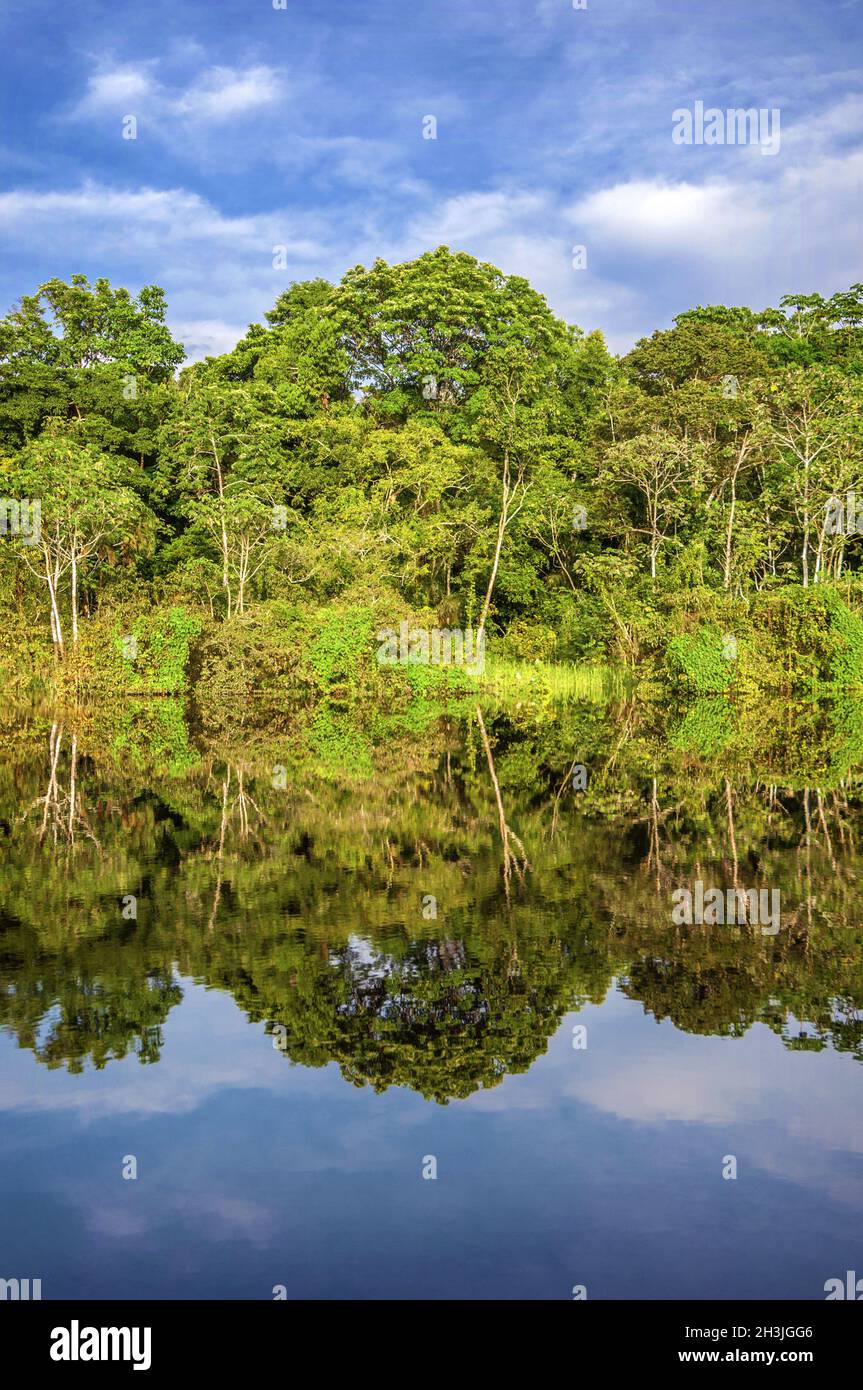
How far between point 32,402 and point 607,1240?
123 feet

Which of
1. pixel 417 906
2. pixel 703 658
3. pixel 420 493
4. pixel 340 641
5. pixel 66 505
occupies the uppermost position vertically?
pixel 420 493

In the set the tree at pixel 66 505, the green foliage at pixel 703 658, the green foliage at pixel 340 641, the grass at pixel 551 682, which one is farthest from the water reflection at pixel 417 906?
the grass at pixel 551 682

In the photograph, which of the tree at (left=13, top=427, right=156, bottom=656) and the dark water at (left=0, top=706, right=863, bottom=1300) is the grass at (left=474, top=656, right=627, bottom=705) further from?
the dark water at (left=0, top=706, right=863, bottom=1300)

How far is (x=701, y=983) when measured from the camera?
721 centimetres

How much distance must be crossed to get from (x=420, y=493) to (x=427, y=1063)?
103ft

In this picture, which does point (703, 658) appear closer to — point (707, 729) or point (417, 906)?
point (707, 729)

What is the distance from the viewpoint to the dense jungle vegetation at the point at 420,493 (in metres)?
28.9

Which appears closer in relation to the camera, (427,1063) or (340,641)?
(427,1063)

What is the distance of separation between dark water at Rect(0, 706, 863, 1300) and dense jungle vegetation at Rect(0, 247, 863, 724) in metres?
17.5

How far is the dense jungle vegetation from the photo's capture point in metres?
28.9

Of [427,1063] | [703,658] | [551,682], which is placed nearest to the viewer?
[427,1063]

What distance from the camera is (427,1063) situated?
596 centimetres

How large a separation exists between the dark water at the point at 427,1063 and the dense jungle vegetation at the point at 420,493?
17.5 m

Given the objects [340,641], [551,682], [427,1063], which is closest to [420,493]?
[551,682]
